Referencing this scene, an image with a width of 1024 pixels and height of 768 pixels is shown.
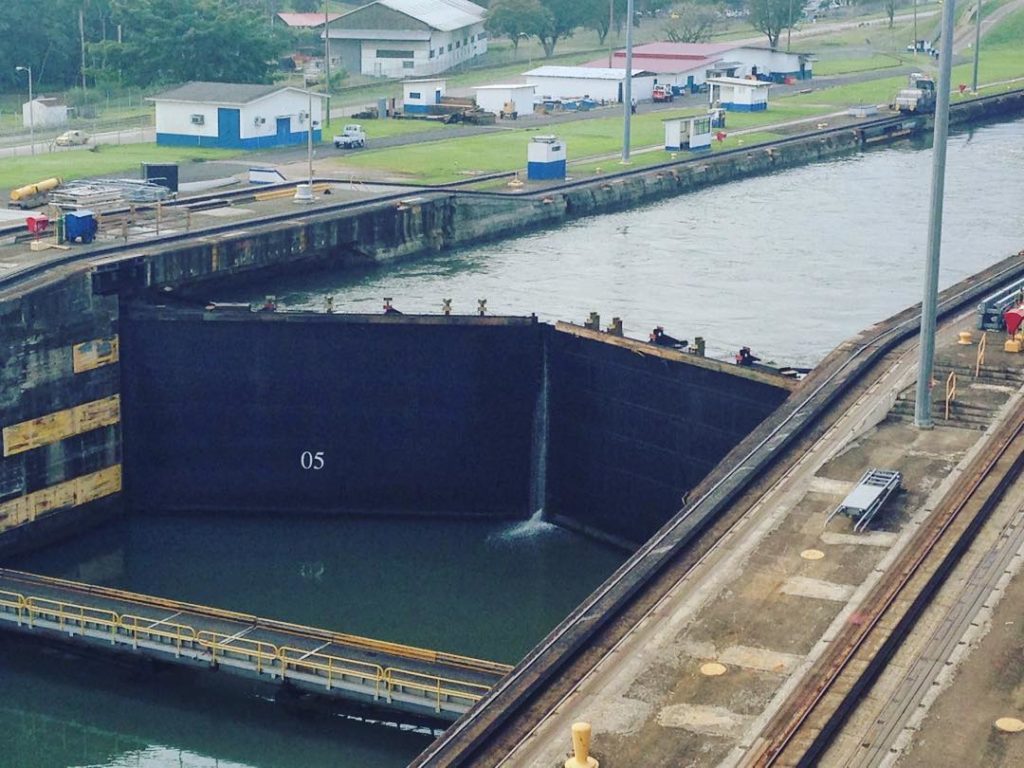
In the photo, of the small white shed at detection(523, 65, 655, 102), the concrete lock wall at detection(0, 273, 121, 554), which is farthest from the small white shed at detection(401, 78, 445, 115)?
the concrete lock wall at detection(0, 273, 121, 554)

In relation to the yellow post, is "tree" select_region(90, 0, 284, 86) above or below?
above

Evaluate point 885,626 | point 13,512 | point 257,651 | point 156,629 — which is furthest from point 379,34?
point 885,626

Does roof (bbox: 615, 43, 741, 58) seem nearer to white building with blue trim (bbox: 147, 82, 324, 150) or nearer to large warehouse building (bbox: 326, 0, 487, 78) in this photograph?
large warehouse building (bbox: 326, 0, 487, 78)

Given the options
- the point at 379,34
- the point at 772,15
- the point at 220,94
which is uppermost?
the point at 772,15

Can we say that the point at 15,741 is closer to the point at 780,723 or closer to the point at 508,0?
the point at 780,723

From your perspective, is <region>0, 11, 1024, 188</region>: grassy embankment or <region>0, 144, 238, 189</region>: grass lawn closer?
<region>0, 144, 238, 189</region>: grass lawn

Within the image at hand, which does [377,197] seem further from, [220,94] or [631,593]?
[631,593]
